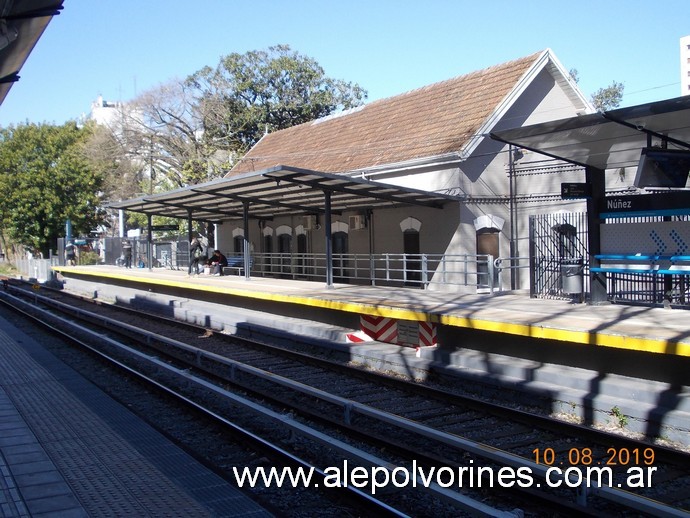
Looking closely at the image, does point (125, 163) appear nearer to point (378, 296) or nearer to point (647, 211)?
point (378, 296)

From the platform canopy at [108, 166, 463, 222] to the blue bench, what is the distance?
19.8 feet

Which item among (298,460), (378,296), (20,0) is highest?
(20,0)

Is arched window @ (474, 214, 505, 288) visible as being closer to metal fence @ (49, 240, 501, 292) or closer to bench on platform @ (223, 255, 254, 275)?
metal fence @ (49, 240, 501, 292)

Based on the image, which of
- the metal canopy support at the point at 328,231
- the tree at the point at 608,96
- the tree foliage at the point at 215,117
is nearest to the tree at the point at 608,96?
the tree at the point at 608,96

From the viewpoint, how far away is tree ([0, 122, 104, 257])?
47094mm

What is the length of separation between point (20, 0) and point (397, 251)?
16.1 meters

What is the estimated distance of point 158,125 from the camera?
1553 inches

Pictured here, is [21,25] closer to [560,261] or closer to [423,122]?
[560,261]

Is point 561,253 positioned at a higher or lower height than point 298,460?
higher

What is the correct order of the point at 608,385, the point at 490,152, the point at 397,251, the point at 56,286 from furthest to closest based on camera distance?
1. the point at 56,286
2. the point at 397,251
3. the point at 490,152
4. the point at 608,385

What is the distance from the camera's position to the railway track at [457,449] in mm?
5688

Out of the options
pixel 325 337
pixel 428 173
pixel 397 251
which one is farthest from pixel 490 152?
pixel 325 337

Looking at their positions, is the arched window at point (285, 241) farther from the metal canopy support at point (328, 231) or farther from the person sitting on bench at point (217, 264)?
the metal canopy support at point (328, 231)

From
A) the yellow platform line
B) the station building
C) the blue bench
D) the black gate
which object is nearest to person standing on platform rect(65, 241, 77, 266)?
the station building
